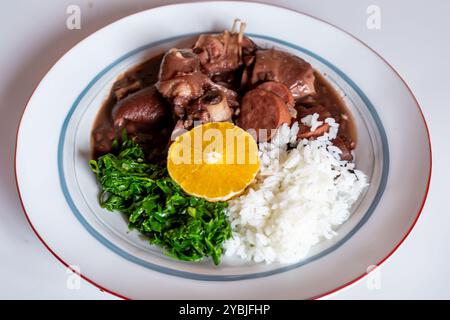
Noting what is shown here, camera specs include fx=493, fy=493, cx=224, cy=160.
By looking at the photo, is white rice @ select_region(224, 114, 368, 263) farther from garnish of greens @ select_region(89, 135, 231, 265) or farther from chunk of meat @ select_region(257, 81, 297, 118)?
chunk of meat @ select_region(257, 81, 297, 118)

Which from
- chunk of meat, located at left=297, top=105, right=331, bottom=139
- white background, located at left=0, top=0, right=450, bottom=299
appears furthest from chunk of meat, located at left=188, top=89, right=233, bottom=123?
white background, located at left=0, top=0, right=450, bottom=299

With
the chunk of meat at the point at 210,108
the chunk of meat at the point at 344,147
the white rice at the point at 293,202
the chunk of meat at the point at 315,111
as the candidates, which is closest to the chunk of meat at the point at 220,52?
the chunk of meat at the point at 210,108

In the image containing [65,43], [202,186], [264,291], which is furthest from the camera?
[65,43]

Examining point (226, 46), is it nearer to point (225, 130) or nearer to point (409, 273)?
point (225, 130)

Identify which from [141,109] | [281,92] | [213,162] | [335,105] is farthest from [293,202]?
[141,109]

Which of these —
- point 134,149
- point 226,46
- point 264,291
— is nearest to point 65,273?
point 134,149

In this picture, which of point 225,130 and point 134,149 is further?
point 134,149

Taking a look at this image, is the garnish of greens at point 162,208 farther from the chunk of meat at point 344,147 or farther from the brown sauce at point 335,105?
the brown sauce at point 335,105
